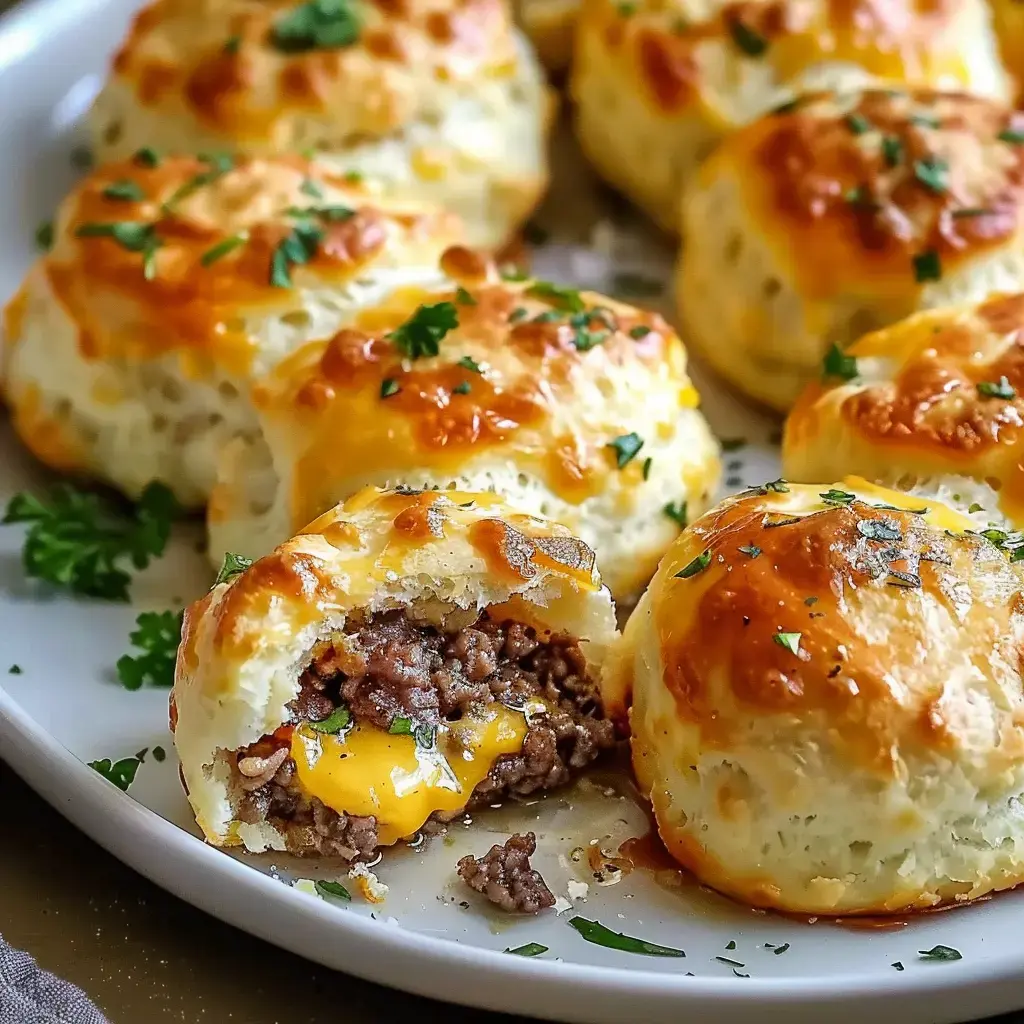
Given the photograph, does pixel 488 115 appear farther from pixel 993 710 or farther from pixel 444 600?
pixel 993 710

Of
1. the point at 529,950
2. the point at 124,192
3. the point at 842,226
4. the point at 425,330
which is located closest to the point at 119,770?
the point at 529,950

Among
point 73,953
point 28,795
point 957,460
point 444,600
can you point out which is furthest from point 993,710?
point 28,795

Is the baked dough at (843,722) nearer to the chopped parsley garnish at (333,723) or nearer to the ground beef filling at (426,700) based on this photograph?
the ground beef filling at (426,700)

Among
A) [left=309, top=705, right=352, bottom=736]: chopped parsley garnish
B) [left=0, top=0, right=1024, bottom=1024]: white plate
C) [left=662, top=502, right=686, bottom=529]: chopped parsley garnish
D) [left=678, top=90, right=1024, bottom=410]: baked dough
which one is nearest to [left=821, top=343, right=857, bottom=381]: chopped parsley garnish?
[left=678, top=90, right=1024, bottom=410]: baked dough

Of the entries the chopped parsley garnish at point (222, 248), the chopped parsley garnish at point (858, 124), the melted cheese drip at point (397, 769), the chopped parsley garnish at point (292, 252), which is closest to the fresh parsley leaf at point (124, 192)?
the chopped parsley garnish at point (222, 248)

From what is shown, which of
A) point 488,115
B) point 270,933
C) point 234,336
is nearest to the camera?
point 270,933

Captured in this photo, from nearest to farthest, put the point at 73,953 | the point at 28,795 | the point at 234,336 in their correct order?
1. the point at 73,953
2. the point at 28,795
3. the point at 234,336
